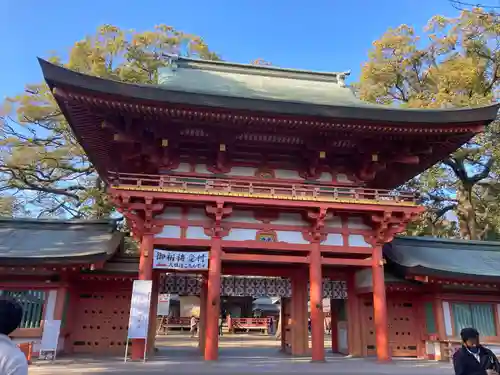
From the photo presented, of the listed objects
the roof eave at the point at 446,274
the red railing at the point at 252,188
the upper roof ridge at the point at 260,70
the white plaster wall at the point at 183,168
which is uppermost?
the upper roof ridge at the point at 260,70

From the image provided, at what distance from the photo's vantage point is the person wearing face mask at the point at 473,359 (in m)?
4.19

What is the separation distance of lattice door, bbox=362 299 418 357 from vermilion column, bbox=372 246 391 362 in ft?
6.20

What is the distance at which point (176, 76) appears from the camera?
53.9 feet

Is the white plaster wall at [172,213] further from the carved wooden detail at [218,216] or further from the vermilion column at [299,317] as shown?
the vermilion column at [299,317]

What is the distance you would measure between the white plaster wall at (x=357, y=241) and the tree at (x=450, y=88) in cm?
1212

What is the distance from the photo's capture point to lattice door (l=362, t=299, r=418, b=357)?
1407 centimetres

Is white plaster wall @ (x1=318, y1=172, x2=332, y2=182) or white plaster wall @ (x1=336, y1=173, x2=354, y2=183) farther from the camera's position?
white plaster wall @ (x1=336, y1=173, x2=354, y2=183)

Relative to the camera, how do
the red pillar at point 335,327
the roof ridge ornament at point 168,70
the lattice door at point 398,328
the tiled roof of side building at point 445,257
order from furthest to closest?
the roof ridge ornament at point 168,70 < the red pillar at point 335,327 < the lattice door at point 398,328 < the tiled roof of side building at point 445,257

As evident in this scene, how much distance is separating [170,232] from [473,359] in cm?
910

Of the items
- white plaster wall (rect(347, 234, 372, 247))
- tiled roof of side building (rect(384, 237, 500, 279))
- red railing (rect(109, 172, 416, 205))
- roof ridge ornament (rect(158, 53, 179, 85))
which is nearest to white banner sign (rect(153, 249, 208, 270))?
red railing (rect(109, 172, 416, 205))

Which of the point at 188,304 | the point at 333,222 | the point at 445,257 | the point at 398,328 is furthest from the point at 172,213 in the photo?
the point at 188,304

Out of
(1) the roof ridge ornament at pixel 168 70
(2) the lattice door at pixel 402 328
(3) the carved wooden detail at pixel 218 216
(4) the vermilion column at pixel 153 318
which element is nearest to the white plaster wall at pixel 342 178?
(3) the carved wooden detail at pixel 218 216

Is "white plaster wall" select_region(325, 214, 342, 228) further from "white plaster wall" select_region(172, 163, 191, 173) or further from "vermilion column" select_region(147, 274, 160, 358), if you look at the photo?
"vermilion column" select_region(147, 274, 160, 358)

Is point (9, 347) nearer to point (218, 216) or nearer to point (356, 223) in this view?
point (218, 216)
